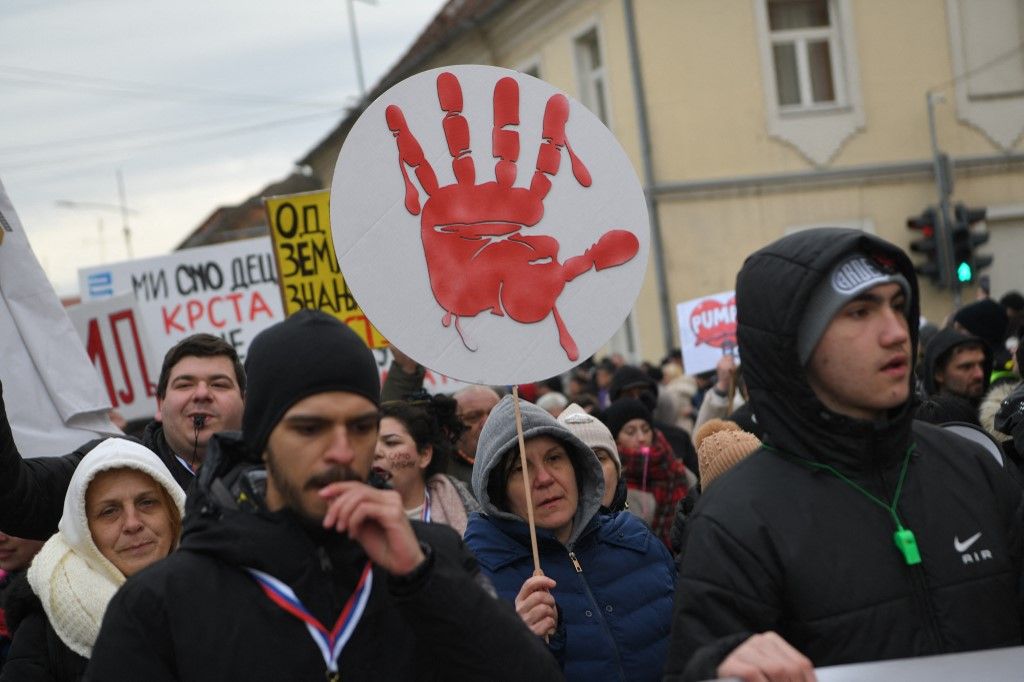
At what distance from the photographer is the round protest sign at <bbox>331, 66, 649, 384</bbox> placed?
13.1 ft

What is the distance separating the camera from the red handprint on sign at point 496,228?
409 centimetres

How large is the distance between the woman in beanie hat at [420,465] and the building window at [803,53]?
16617 millimetres

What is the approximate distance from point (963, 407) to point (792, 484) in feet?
14.5

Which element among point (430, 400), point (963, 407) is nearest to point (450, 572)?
point (430, 400)

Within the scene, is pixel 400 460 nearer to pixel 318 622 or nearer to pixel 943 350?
pixel 318 622

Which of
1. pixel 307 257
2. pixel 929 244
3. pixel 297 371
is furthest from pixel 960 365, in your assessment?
pixel 929 244

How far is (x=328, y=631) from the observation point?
2.61 m

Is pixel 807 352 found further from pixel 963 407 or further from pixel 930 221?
pixel 930 221

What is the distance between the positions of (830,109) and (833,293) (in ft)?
63.9

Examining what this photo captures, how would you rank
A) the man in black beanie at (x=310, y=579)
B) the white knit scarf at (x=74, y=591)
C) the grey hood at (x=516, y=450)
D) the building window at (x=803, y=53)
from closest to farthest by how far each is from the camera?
the man in black beanie at (x=310, y=579) → the white knit scarf at (x=74, y=591) → the grey hood at (x=516, y=450) → the building window at (x=803, y=53)

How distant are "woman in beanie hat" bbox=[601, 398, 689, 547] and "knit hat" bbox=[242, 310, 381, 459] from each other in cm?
462

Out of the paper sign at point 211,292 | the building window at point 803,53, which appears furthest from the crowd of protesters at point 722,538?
the building window at point 803,53

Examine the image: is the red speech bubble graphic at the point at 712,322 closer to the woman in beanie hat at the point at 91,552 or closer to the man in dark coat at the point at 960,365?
the man in dark coat at the point at 960,365

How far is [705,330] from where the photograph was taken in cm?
1178
